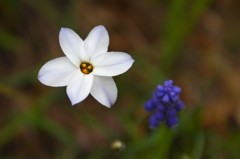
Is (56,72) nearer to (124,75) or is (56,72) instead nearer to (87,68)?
(87,68)

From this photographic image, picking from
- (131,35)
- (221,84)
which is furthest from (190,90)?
(131,35)

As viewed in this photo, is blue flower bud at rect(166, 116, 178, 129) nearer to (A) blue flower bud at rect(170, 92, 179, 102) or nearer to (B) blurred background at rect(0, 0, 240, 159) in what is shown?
(A) blue flower bud at rect(170, 92, 179, 102)

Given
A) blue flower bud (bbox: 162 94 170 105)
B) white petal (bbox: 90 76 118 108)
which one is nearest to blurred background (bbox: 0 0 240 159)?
blue flower bud (bbox: 162 94 170 105)

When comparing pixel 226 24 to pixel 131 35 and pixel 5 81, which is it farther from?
pixel 5 81

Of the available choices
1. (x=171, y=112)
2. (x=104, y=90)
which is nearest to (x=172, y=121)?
(x=171, y=112)

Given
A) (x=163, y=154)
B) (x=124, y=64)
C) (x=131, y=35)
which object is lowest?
Answer: (x=163, y=154)

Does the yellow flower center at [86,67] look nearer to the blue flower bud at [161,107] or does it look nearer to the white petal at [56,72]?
the white petal at [56,72]
